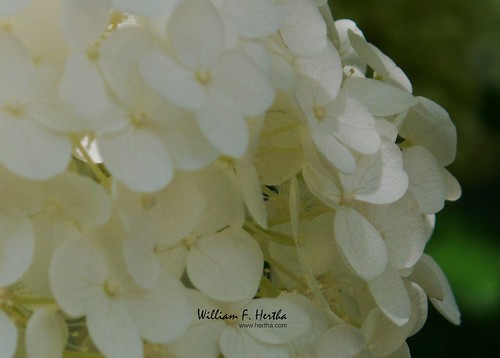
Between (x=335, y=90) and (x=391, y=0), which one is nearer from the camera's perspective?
(x=335, y=90)

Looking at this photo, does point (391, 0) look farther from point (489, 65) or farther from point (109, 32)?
point (109, 32)

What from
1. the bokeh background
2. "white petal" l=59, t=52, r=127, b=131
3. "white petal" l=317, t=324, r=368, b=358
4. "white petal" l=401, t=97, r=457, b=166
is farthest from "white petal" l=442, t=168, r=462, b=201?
the bokeh background

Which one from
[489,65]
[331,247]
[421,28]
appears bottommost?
[489,65]

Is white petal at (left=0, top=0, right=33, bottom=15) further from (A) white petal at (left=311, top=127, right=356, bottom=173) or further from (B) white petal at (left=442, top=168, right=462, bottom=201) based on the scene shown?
(B) white petal at (left=442, top=168, right=462, bottom=201)

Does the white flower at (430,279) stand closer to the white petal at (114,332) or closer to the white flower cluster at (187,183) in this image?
the white flower cluster at (187,183)

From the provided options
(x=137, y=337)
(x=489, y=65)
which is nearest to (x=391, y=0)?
(x=489, y=65)

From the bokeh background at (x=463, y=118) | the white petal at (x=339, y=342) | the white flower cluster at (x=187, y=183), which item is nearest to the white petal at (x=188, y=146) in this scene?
the white flower cluster at (x=187, y=183)
